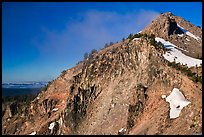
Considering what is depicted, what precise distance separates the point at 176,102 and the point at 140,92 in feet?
21.9

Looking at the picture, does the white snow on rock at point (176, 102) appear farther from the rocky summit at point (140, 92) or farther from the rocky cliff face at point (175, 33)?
the rocky cliff face at point (175, 33)

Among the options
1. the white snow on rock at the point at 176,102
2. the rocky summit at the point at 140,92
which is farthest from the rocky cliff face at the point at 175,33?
the white snow on rock at the point at 176,102

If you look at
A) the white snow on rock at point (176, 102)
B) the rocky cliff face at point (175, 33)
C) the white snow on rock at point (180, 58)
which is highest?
the rocky cliff face at point (175, 33)

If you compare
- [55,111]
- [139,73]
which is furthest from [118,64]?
[55,111]

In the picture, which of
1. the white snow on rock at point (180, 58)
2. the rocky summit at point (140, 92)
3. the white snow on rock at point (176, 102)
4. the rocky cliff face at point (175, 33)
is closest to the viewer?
the white snow on rock at point (176, 102)

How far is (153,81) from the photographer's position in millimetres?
38719

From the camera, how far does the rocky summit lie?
31938 mm

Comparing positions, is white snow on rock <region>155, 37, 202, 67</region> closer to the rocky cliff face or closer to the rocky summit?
the rocky summit

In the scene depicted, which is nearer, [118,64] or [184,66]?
[184,66]

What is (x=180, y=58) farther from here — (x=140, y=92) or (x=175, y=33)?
(x=175, y=33)

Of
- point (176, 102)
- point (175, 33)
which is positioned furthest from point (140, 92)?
point (175, 33)

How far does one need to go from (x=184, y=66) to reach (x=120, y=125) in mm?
9500

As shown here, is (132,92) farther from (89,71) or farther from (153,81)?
(89,71)

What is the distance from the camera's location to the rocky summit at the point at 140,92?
3194 cm
